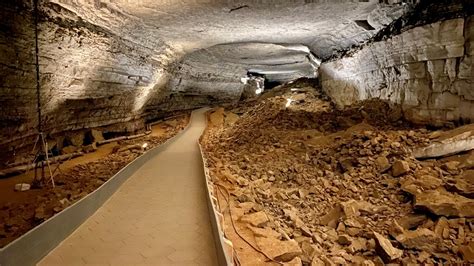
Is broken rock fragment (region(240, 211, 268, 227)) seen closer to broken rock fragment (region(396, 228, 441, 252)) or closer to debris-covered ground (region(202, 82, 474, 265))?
debris-covered ground (region(202, 82, 474, 265))

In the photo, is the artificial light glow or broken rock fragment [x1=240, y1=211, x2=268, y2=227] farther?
the artificial light glow

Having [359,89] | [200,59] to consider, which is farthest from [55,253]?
[200,59]

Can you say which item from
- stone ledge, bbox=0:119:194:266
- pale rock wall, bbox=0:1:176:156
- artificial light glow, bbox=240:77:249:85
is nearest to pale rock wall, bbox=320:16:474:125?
stone ledge, bbox=0:119:194:266

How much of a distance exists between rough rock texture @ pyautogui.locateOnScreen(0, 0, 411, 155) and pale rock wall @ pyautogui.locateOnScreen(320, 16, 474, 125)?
96 cm

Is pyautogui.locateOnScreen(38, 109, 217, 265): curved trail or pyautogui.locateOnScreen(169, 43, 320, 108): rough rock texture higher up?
Result: pyautogui.locateOnScreen(169, 43, 320, 108): rough rock texture

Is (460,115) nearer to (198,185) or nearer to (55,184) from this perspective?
(198,185)

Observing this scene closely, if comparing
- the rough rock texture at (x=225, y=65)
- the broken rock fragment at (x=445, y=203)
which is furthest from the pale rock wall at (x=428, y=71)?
the rough rock texture at (x=225, y=65)

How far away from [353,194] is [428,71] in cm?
362

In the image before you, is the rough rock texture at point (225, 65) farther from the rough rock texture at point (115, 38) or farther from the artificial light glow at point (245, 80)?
the rough rock texture at point (115, 38)

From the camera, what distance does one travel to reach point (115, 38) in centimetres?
1002

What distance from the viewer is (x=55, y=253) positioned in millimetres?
4105

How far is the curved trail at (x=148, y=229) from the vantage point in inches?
156

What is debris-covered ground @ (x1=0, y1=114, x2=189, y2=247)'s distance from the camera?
20.1 ft

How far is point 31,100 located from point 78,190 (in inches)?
117
